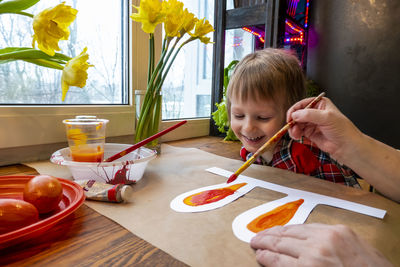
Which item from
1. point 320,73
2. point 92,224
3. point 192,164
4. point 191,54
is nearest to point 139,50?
point 191,54

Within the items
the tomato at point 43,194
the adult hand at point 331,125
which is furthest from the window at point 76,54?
the adult hand at point 331,125

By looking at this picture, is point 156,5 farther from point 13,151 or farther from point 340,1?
point 340,1

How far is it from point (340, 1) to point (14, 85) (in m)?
1.82

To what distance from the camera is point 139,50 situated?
1.15 meters

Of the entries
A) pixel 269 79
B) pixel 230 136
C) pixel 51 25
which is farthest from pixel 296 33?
pixel 51 25

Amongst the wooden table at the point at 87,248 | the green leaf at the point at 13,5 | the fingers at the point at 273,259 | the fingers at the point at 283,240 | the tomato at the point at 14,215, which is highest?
the green leaf at the point at 13,5

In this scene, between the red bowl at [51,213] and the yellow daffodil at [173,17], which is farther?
the yellow daffodil at [173,17]

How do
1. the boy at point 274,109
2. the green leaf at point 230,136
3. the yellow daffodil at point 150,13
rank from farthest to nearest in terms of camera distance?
the green leaf at point 230,136
the boy at point 274,109
the yellow daffodil at point 150,13

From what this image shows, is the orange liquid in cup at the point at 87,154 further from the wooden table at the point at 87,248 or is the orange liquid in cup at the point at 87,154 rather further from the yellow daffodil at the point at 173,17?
the yellow daffodil at the point at 173,17

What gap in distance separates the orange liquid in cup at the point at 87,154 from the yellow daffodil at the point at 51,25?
234 mm

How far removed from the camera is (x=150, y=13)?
746 mm

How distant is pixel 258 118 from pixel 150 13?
1.46ft

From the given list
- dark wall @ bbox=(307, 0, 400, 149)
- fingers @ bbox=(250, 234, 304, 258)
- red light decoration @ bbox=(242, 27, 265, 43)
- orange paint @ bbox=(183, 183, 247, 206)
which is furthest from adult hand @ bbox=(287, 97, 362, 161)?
dark wall @ bbox=(307, 0, 400, 149)

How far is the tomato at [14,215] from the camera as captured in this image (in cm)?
36
